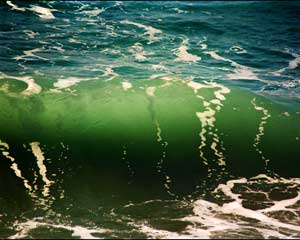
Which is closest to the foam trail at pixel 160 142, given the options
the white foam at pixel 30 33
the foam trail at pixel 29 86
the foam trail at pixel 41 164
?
the foam trail at pixel 41 164

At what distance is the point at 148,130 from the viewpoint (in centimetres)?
1070

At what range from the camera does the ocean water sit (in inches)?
262

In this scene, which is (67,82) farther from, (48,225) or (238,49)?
(48,225)

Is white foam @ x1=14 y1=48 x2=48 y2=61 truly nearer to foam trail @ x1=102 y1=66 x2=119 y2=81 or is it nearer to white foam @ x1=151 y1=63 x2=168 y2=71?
foam trail @ x1=102 y1=66 x2=119 y2=81

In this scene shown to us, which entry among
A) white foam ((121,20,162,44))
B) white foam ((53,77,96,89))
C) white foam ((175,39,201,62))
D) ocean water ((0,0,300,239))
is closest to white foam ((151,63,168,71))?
ocean water ((0,0,300,239))

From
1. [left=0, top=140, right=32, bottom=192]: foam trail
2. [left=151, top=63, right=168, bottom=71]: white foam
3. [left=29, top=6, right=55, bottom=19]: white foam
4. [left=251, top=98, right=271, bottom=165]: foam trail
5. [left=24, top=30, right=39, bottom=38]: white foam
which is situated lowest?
[left=251, top=98, right=271, bottom=165]: foam trail

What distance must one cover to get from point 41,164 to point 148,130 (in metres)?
3.05

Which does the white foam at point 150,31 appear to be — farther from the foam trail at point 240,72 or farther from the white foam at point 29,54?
the white foam at point 29,54

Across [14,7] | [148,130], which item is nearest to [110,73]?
[148,130]

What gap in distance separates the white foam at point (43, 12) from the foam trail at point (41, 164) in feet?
51.5

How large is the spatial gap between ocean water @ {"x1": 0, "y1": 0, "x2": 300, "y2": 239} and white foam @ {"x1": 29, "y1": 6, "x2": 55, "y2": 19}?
1.08m

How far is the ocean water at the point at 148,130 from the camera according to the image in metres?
6.66

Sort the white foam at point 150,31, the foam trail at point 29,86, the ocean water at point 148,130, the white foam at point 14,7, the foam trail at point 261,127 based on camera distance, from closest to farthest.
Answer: the ocean water at point 148,130
the foam trail at point 261,127
the foam trail at point 29,86
the white foam at point 150,31
the white foam at point 14,7

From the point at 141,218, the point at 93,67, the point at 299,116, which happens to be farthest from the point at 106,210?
the point at 93,67
